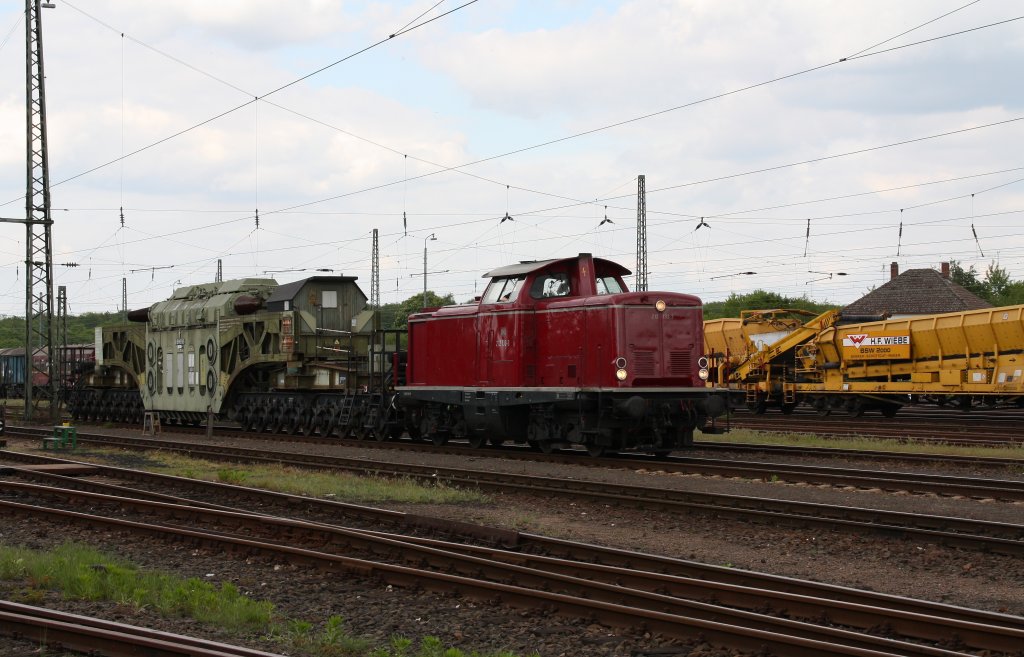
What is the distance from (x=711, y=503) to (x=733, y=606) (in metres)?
5.19

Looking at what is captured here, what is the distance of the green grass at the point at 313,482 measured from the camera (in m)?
13.7

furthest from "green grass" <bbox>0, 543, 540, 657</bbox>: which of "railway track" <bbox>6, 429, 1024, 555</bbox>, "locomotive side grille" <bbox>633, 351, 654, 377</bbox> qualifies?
"locomotive side grille" <bbox>633, 351, 654, 377</bbox>

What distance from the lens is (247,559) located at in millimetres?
9766

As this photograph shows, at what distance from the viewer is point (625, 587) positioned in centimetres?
818

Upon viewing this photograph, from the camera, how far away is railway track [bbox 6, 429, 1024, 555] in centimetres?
1016

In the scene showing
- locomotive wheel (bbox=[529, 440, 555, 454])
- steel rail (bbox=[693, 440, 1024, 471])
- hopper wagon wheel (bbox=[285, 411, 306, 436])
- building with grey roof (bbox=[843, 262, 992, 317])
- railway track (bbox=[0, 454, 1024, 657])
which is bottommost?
railway track (bbox=[0, 454, 1024, 657])

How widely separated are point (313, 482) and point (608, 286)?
666 cm

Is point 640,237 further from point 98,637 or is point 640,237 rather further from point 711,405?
point 98,637

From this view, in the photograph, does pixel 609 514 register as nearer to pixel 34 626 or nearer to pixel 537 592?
pixel 537 592

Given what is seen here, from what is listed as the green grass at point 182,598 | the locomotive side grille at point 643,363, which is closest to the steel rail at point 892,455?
the locomotive side grille at point 643,363

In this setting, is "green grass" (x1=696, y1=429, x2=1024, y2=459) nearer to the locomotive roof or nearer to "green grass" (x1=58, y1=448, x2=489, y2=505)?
the locomotive roof

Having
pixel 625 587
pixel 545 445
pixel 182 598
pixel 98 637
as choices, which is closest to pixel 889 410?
pixel 545 445

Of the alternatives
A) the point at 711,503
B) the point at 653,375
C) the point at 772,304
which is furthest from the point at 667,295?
the point at 772,304

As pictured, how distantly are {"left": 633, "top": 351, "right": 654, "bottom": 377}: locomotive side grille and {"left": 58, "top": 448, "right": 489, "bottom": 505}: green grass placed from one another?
13.9ft
